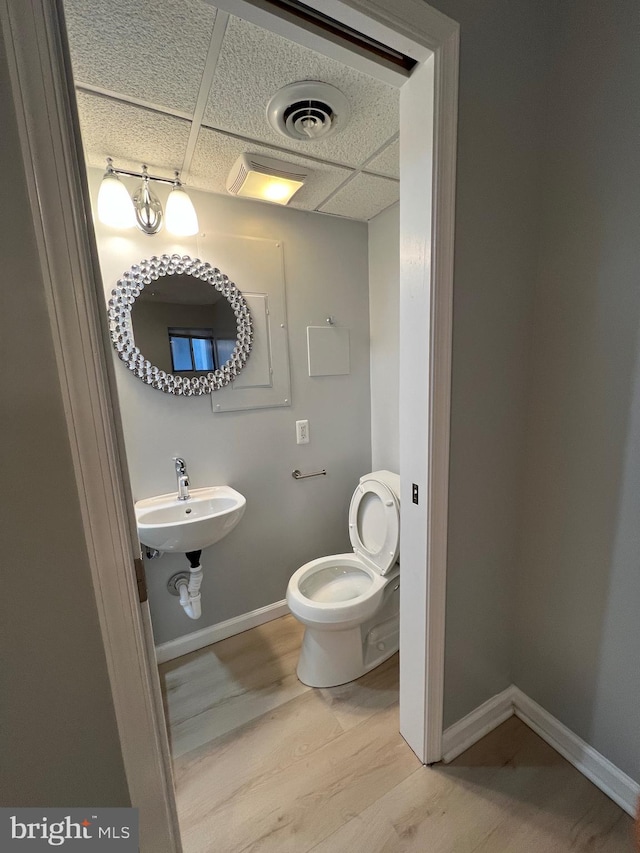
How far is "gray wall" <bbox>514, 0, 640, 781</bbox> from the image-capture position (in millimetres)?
889

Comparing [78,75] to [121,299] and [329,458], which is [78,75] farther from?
[329,458]

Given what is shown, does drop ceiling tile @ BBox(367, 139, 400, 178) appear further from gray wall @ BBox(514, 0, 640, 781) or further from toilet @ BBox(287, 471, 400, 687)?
toilet @ BBox(287, 471, 400, 687)

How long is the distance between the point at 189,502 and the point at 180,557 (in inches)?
12.6

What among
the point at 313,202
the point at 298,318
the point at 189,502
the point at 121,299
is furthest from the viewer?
the point at 298,318

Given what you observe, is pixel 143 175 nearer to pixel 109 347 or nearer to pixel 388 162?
pixel 388 162

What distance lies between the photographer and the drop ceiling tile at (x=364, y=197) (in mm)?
1489

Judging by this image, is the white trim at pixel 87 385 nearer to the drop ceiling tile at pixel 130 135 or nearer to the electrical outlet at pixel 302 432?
the drop ceiling tile at pixel 130 135

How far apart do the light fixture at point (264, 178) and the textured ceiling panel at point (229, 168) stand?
21 mm

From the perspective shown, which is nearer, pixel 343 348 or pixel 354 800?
pixel 354 800

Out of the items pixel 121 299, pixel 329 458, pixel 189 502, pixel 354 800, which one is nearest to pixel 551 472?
pixel 329 458

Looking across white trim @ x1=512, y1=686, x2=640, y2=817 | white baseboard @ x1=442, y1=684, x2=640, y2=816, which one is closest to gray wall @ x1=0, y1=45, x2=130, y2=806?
white baseboard @ x1=442, y1=684, x2=640, y2=816

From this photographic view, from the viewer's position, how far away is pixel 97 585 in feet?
1.89

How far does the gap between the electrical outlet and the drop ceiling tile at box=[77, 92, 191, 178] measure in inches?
49.1

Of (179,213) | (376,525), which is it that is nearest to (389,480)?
(376,525)
